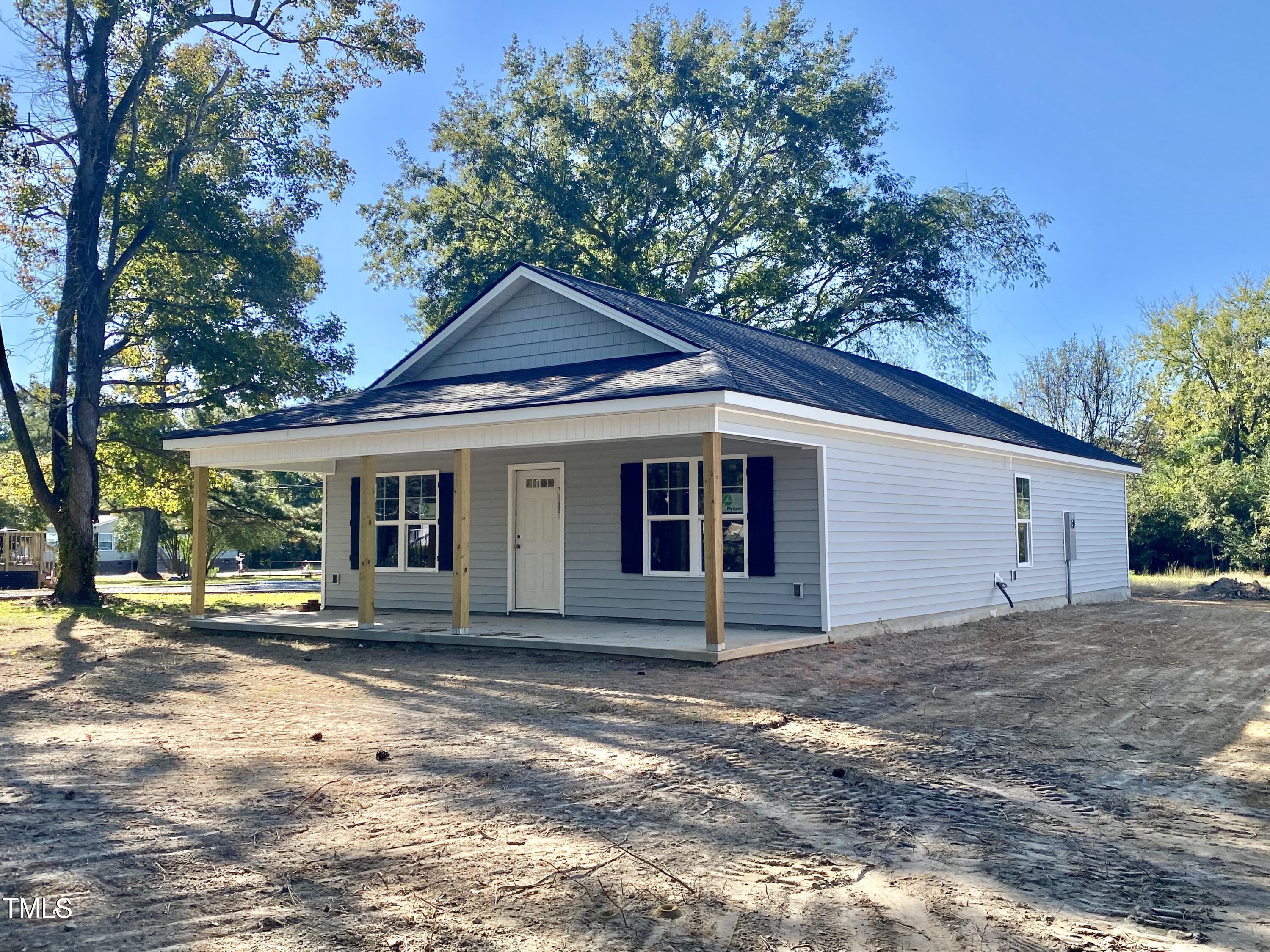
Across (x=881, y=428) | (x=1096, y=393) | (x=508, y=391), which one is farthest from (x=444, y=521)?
(x=1096, y=393)

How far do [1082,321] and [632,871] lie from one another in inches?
1596

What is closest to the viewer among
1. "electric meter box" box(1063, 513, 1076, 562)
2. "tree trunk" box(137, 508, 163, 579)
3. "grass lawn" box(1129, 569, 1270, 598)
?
"electric meter box" box(1063, 513, 1076, 562)

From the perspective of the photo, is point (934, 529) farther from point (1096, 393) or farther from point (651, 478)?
point (1096, 393)

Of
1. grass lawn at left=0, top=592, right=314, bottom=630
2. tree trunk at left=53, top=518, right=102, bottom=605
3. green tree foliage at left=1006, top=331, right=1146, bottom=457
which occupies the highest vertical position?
green tree foliage at left=1006, top=331, right=1146, bottom=457

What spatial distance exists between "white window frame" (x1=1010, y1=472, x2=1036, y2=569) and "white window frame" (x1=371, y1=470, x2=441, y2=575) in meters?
8.97

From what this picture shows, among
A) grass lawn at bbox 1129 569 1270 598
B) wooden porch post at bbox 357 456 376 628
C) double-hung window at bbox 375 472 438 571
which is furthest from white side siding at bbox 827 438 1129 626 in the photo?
double-hung window at bbox 375 472 438 571

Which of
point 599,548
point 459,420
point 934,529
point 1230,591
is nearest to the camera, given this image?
point 459,420

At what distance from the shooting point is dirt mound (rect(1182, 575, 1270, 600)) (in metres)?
20.4

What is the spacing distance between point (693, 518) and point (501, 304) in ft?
15.9

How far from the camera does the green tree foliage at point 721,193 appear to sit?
29078mm

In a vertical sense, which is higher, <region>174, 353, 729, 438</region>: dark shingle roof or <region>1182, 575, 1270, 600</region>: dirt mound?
<region>174, 353, 729, 438</region>: dark shingle roof

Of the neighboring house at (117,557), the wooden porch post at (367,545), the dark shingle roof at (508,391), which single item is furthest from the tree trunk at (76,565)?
the neighboring house at (117,557)

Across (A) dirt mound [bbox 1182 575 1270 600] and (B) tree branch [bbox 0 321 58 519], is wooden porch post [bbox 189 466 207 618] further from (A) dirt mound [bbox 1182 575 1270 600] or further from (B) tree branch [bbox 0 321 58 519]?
(A) dirt mound [bbox 1182 575 1270 600]

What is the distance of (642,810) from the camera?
15.8ft
